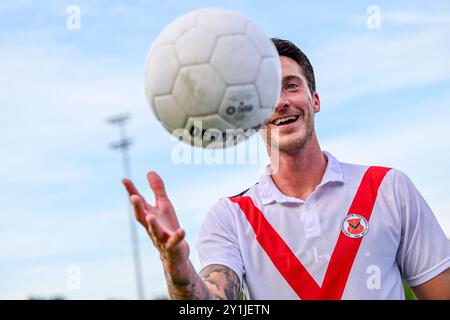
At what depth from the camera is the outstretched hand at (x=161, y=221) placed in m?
4.77

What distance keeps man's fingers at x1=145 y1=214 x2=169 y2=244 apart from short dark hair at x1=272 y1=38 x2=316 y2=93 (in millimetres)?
2594

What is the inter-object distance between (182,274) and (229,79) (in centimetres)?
145

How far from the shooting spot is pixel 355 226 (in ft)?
20.2

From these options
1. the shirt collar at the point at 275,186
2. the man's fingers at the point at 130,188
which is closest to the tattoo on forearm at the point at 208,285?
the man's fingers at the point at 130,188

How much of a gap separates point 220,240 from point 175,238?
1501mm

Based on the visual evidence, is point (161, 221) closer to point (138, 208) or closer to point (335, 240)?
point (138, 208)

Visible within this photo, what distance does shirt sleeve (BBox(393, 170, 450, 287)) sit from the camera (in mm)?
6098

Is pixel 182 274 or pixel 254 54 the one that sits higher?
pixel 254 54

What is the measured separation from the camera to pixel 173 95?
4.90 meters

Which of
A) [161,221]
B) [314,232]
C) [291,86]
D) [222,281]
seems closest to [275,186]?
[314,232]

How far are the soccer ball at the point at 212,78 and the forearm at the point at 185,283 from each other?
2.98 feet

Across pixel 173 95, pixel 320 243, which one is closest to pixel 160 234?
pixel 173 95

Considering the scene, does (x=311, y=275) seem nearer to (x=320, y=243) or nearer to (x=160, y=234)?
(x=320, y=243)
